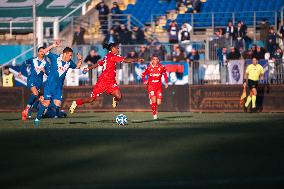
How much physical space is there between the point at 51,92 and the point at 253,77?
12.1m

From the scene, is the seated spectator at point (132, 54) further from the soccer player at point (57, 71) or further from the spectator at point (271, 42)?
the soccer player at point (57, 71)

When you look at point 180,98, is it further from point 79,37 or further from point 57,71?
point 57,71

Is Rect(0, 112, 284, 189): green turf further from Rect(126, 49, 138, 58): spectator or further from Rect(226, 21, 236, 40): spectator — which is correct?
Rect(226, 21, 236, 40): spectator

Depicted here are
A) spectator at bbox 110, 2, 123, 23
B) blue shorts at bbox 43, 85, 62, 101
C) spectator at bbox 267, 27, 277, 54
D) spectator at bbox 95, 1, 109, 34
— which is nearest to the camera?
blue shorts at bbox 43, 85, 62, 101

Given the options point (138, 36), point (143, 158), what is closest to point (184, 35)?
point (138, 36)

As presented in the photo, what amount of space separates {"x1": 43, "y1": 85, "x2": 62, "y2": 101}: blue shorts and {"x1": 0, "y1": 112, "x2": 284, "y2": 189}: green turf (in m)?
2.74

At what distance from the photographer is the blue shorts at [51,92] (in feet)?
81.0

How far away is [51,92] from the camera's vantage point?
24844 millimetres

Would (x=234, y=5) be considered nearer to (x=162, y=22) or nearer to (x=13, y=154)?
(x=162, y=22)

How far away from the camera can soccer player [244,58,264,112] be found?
114 ft

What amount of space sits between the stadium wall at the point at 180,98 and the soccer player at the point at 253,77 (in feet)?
1.45

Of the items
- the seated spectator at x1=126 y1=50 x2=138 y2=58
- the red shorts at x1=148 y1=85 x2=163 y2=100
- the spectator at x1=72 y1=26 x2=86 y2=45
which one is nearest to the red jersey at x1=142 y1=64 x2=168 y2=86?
the red shorts at x1=148 y1=85 x2=163 y2=100

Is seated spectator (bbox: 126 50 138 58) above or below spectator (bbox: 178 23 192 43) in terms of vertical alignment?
below

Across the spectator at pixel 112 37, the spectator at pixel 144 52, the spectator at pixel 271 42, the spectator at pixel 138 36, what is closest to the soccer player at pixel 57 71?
the spectator at pixel 144 52
